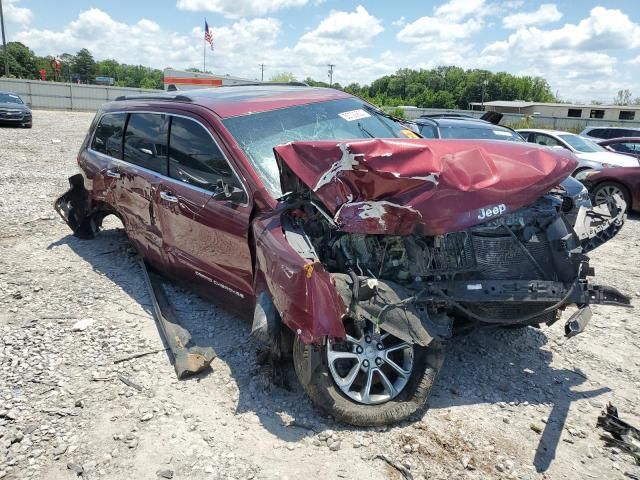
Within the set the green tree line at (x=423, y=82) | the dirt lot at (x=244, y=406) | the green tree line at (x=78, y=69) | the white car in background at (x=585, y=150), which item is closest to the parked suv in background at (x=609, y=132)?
the white car in background at (x=585, y=150)

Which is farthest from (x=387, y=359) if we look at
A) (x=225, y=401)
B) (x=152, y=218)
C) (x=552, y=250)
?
(x=152, y=218)

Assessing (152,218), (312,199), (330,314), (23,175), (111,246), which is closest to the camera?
(330,314)

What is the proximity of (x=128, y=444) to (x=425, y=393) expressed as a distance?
1765mm

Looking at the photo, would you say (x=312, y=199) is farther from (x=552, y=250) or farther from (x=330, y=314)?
(x=552, y=250)

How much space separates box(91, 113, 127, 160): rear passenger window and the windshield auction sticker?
91.2 inches

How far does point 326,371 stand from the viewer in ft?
9.83

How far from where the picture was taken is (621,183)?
358 inches

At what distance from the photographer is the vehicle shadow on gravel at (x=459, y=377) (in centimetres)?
310

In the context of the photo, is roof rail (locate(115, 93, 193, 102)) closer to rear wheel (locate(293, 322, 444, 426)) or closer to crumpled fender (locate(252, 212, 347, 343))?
crumpled fender (locate(252, 212, 347, 343))

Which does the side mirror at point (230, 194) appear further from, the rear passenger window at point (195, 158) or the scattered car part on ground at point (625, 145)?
the scattered car part on ground at point (625, 145)

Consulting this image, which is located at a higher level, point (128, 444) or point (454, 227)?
point (454, 227)

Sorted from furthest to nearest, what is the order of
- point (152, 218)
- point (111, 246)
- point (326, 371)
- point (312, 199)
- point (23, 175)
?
point (23, 175), point (111, 246), point (152, 218), point (312, 199), point (326, 371)

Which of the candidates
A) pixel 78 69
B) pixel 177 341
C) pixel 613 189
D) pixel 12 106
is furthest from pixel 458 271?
pixel 78 69

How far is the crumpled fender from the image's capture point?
2.76 metres
